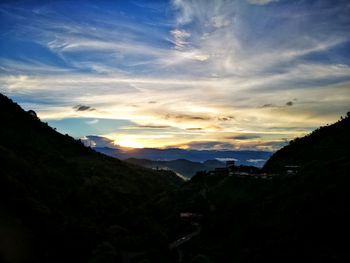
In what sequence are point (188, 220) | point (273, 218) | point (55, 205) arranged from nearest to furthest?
1. point (273, 218)
2. point (188, 220)
3. point (55, 205)

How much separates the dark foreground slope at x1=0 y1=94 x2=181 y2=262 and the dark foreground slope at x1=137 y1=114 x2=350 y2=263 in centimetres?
1915

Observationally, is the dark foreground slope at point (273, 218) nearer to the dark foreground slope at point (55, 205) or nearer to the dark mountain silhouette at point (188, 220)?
the dark mountain silhouette at point (188, 220)

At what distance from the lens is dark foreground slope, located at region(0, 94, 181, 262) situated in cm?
7806

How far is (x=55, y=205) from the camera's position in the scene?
391ft

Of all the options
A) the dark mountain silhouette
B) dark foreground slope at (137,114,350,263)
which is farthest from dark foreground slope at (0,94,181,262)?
dark foreground slope at (137,114,350,263)

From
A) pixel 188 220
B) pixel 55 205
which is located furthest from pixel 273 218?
pixel 55 205

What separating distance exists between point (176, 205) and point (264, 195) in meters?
38.7

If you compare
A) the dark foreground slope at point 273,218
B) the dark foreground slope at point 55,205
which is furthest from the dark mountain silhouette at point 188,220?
Result: the dark foreground slope at point 55,205

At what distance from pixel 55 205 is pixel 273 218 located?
69560 mm

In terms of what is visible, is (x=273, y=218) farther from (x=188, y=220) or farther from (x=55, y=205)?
(x=55, y=205)

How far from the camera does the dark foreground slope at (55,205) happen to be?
7806cm

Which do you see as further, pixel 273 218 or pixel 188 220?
pixel 188 220

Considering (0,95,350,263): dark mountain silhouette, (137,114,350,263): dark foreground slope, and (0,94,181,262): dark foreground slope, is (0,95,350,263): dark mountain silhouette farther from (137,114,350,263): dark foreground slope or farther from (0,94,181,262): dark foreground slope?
(0,94,181,262): dark foreground slope

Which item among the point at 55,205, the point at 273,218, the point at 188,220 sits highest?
the point at 55,205
